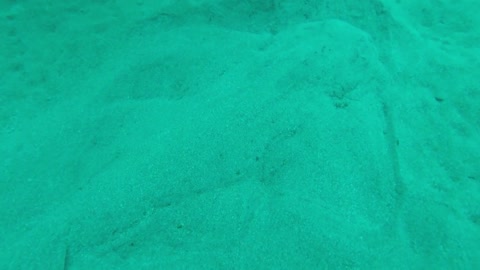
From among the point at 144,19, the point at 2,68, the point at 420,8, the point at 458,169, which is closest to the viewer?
the point at 458,169

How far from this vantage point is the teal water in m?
1.47

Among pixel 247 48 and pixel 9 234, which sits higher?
pixel 247 48

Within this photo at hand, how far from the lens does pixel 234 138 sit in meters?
1.82

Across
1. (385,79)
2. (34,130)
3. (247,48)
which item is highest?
(247,48)

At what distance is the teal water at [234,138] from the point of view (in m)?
1.47

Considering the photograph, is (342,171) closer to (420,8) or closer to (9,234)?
(9,234)

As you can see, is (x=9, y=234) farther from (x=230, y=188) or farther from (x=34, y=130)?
(x=230, y=188)

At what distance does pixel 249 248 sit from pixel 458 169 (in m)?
1.45

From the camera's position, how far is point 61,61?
2135mm

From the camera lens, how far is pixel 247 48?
2.32 meters

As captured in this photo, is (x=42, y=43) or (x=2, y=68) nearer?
(x=2, y=68)

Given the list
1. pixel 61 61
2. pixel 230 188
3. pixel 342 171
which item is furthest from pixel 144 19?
pixel 342 171

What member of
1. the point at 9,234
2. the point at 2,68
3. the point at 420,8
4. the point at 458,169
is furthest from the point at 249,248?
the point at 420,8

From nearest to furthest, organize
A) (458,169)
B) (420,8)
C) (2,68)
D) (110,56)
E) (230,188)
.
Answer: (230,188) < (458,169) < (2,68) < (110,56) < (420,8)
